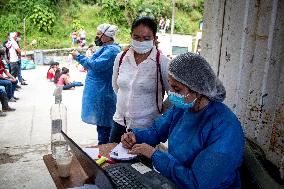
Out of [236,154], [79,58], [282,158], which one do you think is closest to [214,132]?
[236,154]

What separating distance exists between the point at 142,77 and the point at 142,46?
275mm

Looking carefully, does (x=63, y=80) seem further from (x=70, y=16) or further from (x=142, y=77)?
Answer: (x=70, y=16)

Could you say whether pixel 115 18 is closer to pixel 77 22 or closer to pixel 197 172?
pixel 77 22

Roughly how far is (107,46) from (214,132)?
7.99ft

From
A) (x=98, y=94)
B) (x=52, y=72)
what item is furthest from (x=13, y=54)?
(x=98, y=94)

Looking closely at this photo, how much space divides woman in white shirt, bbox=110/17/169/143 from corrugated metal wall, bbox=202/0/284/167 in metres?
0.52

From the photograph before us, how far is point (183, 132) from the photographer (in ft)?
6.58

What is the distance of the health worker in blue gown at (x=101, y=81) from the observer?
12.7 ft

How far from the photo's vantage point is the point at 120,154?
7.41ft

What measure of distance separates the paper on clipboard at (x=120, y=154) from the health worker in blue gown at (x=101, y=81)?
5.65 feet

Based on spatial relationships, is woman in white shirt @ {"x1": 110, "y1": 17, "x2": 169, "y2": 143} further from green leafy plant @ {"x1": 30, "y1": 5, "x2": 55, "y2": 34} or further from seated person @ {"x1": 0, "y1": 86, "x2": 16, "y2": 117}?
green leafy plant @ {"x1": 30, "y1": 5, "x2": 55, "y2": 34}

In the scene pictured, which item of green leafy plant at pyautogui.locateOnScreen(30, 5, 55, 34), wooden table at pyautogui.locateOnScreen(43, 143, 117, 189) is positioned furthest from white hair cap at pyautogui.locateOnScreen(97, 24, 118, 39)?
green leafy plant at pyautogui.locateOnScreen(30, 5, 55, 34)

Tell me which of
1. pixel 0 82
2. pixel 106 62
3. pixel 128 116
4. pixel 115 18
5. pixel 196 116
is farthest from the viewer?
pixel 115 18

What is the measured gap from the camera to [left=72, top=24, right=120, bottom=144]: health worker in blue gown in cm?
388
